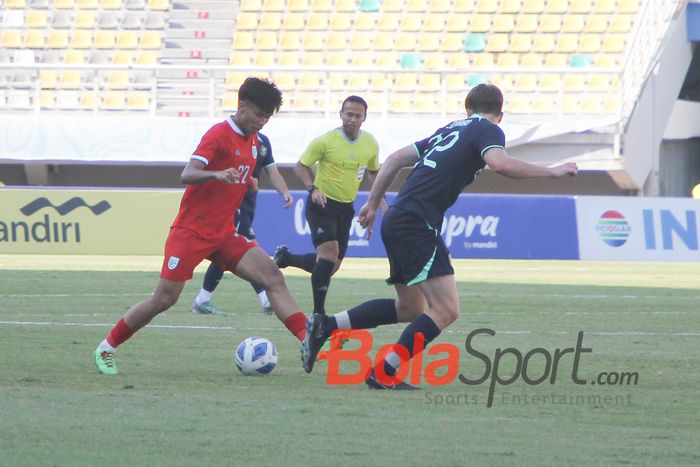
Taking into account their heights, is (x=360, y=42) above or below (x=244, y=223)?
above

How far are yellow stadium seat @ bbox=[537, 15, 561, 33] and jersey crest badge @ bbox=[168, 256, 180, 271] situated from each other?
24600mm

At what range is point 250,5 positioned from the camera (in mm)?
33500

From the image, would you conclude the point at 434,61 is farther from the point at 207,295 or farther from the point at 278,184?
the point at 278,184

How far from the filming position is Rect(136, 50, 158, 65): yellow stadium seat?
32188 millimetres

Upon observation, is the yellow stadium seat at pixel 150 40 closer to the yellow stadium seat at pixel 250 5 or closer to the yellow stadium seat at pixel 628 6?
A: the yellow stadium seat at pixel 250 5

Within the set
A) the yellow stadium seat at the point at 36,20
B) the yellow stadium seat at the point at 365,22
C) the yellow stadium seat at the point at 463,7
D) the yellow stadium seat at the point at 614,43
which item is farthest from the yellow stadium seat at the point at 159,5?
the yellow stadium seat at the point at 614,43

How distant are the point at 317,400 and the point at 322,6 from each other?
87.3ft

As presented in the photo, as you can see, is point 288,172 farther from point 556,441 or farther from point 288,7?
point 556,441

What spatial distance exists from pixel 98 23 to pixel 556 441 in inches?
1139

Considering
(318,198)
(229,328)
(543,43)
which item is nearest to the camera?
(229,328)

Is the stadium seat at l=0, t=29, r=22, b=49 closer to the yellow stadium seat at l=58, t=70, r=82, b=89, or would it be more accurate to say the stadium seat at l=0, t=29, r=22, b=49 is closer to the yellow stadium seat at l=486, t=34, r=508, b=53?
the yellow stadium seat at l=58, t=70, r=82, b=89

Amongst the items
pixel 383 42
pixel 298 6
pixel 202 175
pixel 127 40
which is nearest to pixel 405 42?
pixel 383 42

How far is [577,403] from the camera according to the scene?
23.6ft

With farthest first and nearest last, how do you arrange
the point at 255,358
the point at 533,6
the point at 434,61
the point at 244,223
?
the point at 533,6
the point at 434,61
the point at 244,223
the point at 255,358
